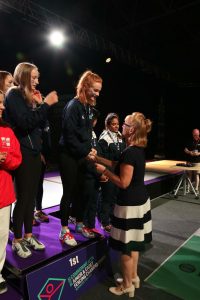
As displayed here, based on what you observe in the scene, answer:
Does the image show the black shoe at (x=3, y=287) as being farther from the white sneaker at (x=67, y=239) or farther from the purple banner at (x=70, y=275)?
Result: the white sneaker at (x=67, y=239)

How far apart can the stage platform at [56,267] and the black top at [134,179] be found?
508mm

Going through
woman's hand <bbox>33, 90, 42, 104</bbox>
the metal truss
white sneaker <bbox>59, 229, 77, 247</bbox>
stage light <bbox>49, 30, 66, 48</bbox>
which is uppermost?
the metal truss

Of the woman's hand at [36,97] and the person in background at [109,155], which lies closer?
the woman's hand at [36,97]

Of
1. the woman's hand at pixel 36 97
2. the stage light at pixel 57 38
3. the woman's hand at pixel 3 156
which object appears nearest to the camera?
the woman's hand at pixel 3 156

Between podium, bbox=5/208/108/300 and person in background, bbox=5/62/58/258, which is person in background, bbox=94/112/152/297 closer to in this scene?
podium, bbox=5/208/108/300

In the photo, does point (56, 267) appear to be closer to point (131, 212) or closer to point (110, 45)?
point (131, 212)

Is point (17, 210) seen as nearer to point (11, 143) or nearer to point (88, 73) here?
point (11, 143)

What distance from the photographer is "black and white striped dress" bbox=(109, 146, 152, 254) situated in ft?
5.67

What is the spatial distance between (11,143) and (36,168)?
268mm

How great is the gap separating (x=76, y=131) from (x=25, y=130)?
34 centimetres

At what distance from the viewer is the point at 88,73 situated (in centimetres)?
187

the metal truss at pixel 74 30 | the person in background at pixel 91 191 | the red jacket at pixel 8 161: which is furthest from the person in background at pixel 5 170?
the metal truss at pixel 74 30

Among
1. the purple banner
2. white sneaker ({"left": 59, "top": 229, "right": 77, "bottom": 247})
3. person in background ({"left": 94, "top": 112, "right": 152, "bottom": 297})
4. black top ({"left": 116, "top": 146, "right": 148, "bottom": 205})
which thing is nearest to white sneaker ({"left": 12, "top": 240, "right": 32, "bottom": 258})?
the purple banner

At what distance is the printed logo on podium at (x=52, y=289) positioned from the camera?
5.39 ft
